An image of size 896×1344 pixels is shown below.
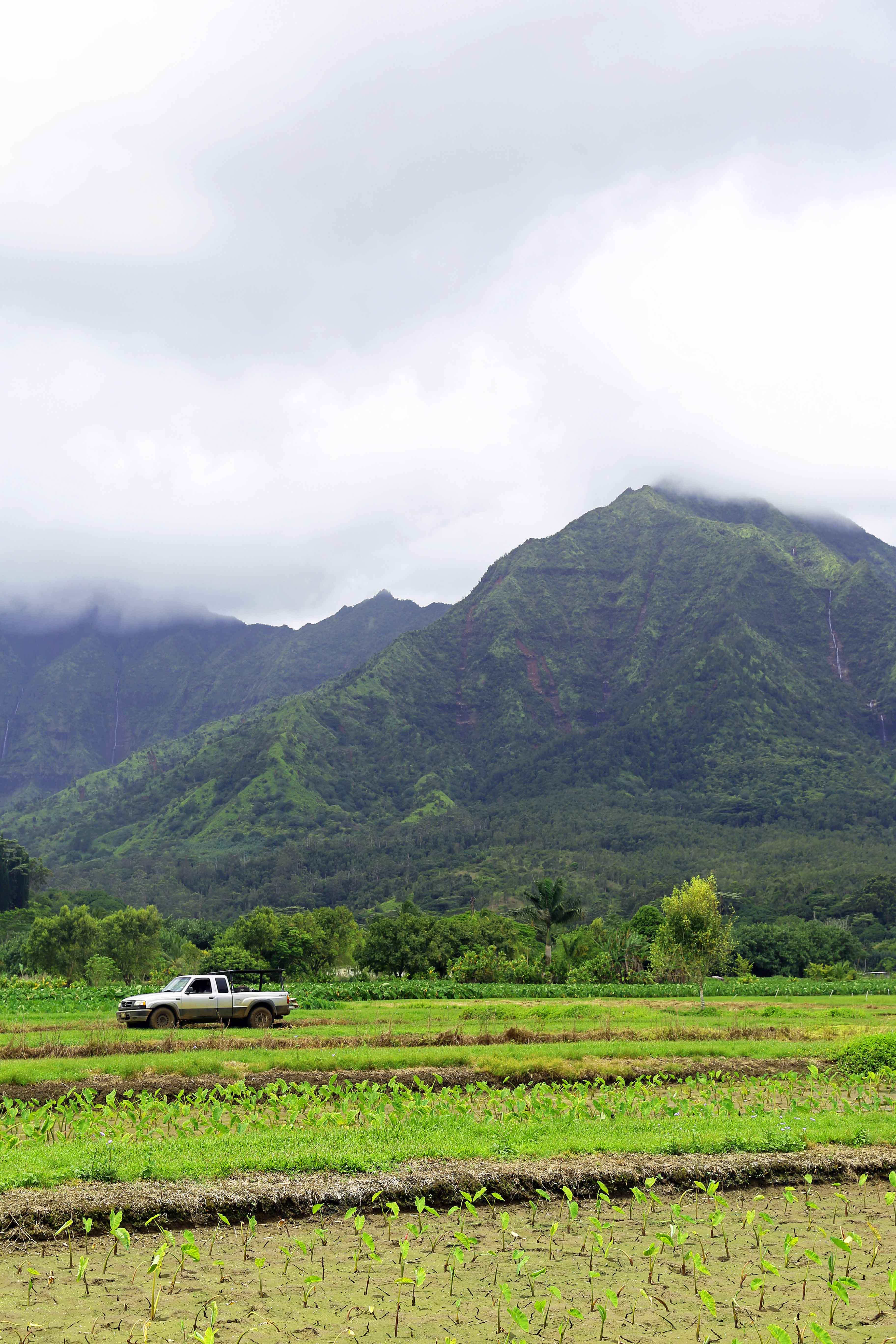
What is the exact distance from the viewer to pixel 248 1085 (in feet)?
63.5

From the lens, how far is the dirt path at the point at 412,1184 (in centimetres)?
1016

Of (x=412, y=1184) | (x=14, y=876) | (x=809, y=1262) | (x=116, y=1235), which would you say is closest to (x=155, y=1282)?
(x=116, y=1235)

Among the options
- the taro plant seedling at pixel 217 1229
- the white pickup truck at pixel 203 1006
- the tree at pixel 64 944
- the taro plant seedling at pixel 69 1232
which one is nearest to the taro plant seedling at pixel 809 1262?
the taro plant seedling at pixel 217 1229

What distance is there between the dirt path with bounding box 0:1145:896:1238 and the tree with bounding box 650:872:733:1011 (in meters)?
27.5

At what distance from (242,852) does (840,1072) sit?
18091 centimetres

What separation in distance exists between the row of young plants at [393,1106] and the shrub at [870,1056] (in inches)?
77.3

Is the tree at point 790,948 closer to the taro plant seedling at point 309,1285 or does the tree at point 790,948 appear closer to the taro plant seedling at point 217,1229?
the taro plant seedling at point 217,1229

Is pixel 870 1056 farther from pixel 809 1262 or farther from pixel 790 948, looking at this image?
pixel 790 948

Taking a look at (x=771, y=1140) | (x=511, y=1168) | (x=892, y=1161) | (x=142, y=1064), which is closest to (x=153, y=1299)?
(x=511, y=1168)

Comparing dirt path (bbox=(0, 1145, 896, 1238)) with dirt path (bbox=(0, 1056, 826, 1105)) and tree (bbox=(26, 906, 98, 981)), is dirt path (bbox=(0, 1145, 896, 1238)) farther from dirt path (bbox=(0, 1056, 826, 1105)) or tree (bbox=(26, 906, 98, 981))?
tree (bbox=(26, 906, 98, 981))

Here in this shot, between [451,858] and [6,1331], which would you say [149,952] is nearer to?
[6,1331]

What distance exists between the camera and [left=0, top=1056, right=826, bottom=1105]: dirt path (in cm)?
1866

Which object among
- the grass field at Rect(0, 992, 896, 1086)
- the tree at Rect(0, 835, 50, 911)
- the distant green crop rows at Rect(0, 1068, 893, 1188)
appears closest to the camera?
the distant green crop rows at Rect(0, 1068, 893, 1188)

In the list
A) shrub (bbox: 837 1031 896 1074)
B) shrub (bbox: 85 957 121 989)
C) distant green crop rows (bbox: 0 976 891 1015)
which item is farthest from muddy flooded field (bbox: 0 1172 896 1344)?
shrub (bbox: 85 957 121 989)
